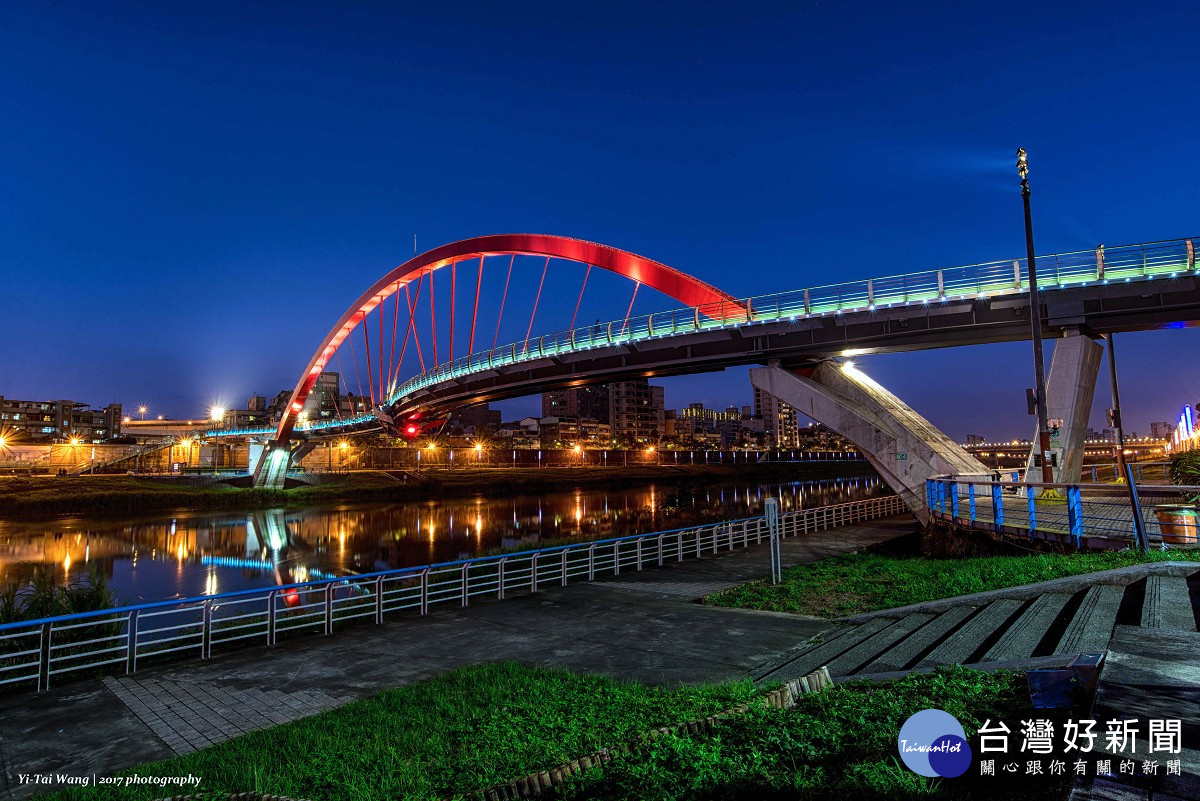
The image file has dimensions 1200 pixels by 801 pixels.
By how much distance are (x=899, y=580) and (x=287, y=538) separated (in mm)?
35183

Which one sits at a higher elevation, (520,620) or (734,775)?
(734,775)

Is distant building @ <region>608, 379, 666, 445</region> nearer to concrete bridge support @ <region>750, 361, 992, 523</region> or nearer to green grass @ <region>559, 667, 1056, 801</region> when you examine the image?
concrete bridge support @ <region>750, 361, 992, 523</region>

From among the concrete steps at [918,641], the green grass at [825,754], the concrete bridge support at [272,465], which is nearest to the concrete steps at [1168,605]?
the green grass at [825,754]

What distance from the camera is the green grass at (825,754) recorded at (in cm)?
376

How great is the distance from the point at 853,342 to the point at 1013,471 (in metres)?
11.9

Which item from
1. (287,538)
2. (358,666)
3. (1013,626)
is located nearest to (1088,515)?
(1013,626)

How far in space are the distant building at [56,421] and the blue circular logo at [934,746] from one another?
529 feet

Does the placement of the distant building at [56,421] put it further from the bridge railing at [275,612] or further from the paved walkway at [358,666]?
the paved walkway at [358,666]

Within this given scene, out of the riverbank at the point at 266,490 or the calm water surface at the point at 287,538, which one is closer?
the calm water surface at the point at 287,538

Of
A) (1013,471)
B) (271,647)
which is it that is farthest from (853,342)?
(271,647)

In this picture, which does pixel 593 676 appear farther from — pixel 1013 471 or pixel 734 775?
pixel 1013 471

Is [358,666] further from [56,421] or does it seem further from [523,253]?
[56,421]

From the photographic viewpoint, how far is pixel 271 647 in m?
10.3

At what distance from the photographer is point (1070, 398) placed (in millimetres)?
20828
